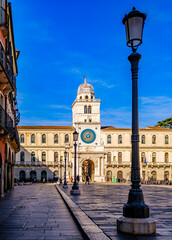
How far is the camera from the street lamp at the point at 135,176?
795cm

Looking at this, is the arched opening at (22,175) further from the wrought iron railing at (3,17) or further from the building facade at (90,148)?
the wrought iron railing at (3,17)

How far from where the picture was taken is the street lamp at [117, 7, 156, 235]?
7949mm

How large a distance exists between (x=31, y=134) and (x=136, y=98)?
75.9 meters

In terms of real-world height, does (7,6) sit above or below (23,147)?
above

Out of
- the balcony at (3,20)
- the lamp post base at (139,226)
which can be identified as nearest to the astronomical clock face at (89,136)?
the balcony at (3,20)

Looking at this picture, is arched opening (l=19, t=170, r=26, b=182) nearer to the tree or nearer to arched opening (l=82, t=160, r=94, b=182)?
arched opening (l=82, t=160, r=94, b=182)

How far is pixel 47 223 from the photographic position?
10578mm

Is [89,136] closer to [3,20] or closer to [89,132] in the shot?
[89,132]

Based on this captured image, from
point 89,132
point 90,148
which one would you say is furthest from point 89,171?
point 89,132

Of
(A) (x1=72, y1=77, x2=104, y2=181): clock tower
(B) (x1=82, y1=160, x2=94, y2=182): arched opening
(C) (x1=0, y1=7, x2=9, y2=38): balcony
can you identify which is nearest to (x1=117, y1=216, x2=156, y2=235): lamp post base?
(C) (x1=0, y1=7, x2=9, y2=38): balcony

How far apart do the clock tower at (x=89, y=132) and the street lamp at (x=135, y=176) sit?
69.9 m

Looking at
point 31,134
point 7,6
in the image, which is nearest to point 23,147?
point 31,134

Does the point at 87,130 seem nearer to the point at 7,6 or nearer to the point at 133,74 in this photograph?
the point at 7,6

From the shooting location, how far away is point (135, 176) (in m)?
8.41
